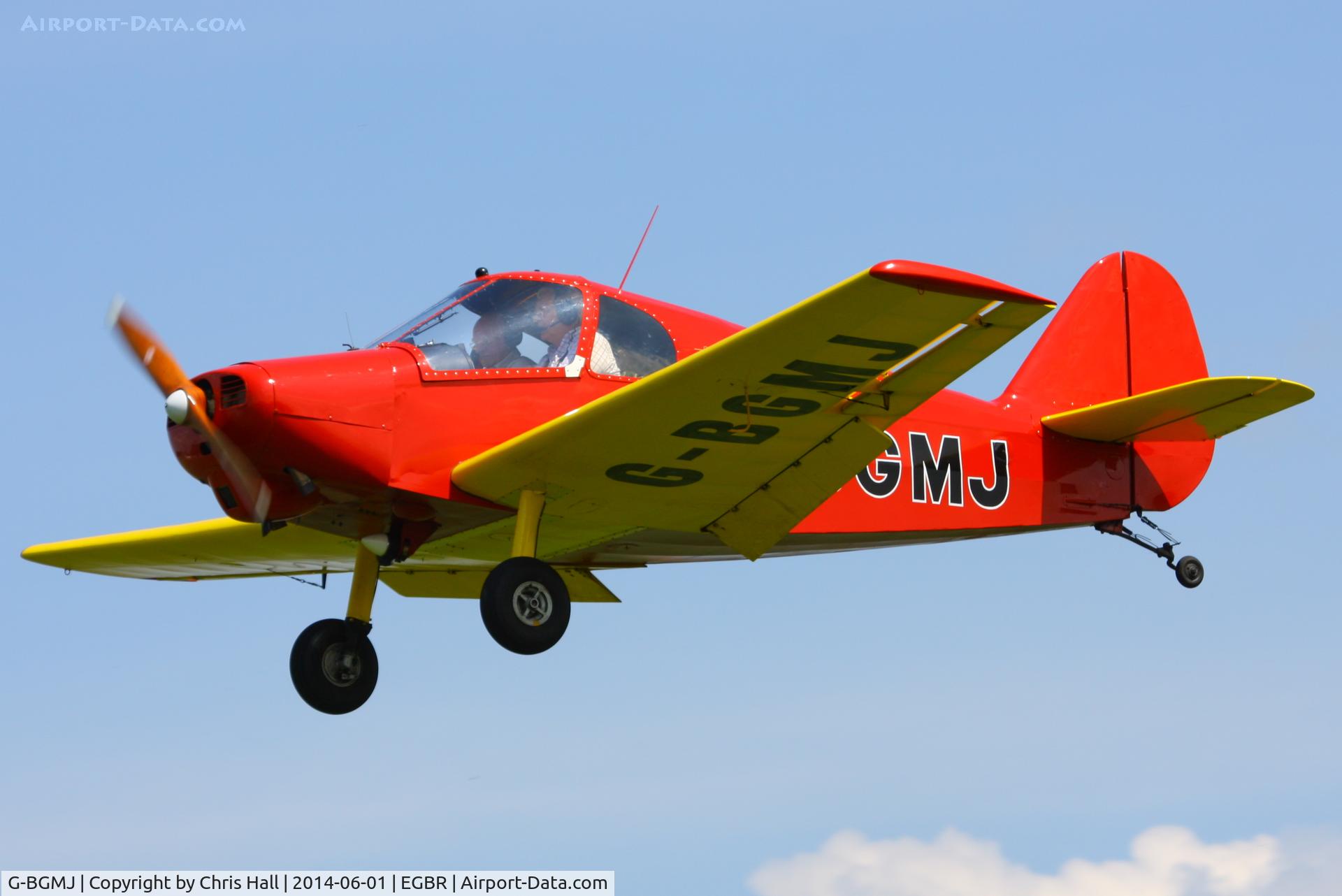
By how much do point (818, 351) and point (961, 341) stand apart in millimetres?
839

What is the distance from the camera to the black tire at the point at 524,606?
11109mm

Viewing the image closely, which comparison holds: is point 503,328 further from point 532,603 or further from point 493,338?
point 532,603

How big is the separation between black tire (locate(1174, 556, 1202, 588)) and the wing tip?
227 inches

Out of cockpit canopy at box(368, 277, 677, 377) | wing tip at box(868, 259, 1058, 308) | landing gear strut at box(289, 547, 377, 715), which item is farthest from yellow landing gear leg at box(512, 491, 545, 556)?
wing tip at box(868, 259, 1058, 308)

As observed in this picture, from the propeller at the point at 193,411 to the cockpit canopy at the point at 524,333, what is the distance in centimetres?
140

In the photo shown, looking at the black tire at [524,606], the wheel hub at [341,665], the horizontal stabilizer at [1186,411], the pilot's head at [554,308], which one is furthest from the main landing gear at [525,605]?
the horizontal stabilizer at [1186,411]

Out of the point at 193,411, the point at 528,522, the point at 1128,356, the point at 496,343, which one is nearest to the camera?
the point at 193,411

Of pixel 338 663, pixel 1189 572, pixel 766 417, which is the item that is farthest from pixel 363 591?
pixel 1189 572

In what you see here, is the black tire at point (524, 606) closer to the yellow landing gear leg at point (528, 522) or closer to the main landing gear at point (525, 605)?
the main landing gear at point (525, 605)

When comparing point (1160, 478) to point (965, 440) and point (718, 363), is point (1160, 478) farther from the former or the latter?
point (718, 363)

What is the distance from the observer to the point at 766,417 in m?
11.4

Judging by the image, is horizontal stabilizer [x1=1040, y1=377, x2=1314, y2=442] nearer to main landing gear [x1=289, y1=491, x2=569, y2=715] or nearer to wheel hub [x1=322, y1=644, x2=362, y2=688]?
main landing gear [x1=289, y1=491, x2=569, y2=715]

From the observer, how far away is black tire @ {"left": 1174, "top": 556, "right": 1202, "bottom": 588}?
14.8 metres

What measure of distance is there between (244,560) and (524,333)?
166 inches
